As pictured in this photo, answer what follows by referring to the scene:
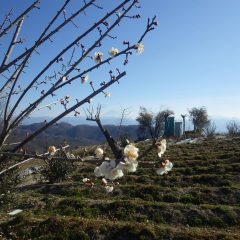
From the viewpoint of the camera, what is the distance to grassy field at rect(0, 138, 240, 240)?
10.7 meters

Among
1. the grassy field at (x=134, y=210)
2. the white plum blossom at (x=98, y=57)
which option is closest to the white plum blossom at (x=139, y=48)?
the white plum blossom at (x=98, y=57)

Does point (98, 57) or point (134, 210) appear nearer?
point (98, 57)

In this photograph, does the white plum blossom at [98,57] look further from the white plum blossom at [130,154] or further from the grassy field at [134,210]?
the grassy field at [134,210]

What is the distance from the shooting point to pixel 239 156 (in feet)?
71.1

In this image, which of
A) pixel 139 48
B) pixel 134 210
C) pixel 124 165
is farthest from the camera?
pixel 134 210

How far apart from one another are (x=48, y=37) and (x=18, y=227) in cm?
972

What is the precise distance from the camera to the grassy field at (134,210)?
1070cm

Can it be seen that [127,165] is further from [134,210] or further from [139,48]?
[134,210]

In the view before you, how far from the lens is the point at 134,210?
41.0ft

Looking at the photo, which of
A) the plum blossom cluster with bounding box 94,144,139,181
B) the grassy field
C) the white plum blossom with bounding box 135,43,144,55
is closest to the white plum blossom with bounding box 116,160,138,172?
the plum blossom cluster with bounding box 94,144,139,181

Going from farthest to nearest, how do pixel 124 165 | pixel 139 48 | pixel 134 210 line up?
pixel 134 210, pixel 139 48, pixel 124 165

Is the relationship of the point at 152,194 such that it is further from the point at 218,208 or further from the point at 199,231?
the point at 199,231

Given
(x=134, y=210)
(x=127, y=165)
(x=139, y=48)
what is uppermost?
(x=139, y=48)

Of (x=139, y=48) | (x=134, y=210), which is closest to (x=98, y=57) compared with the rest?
(x=139, y=48)
